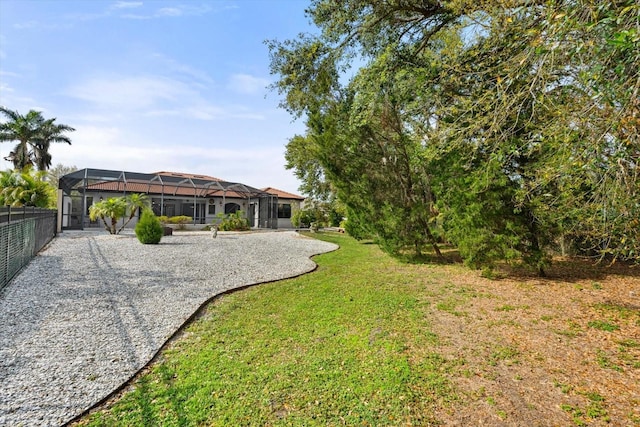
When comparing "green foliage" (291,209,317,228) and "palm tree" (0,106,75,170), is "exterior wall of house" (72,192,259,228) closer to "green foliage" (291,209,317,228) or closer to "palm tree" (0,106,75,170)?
"green foliage" (291,209,317,228)

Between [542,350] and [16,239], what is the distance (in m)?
10.7

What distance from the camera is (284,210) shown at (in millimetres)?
31484

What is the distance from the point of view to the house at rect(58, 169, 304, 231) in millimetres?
20562

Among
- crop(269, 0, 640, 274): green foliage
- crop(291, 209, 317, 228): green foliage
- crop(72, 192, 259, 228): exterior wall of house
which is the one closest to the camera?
crop(269, 0, 640, 274): green foliage

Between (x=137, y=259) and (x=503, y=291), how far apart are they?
34.5 ft

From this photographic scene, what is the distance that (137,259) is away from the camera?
1030 centimetres

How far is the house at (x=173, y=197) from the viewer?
2056cm

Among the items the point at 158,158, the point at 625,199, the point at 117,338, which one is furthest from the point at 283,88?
the point at 158,158

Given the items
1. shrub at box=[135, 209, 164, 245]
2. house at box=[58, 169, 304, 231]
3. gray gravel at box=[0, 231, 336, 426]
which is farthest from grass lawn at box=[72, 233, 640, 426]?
house at box=[58, 169, 304, 231]

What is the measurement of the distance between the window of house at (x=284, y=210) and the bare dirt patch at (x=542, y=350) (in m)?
24.5

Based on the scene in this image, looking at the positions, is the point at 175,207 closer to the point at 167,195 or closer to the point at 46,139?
the point at 167,195

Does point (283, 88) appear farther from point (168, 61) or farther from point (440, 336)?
point (440, 336)

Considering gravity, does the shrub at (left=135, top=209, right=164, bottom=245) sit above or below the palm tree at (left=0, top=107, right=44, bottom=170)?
below

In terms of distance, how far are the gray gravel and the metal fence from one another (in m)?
0.28
